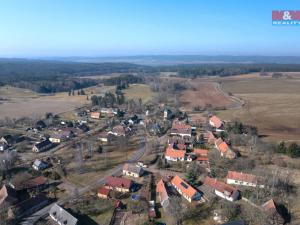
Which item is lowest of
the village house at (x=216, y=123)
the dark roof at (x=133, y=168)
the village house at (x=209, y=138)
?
the dark roof at (x=133, y=168)

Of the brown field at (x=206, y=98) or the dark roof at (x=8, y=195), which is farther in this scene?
the brown field at (x=206, y=98)

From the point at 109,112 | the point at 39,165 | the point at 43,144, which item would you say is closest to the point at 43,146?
the point at 43,144

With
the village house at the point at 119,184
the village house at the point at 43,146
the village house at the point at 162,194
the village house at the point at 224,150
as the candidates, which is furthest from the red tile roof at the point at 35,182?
the village house at the point at 224,150

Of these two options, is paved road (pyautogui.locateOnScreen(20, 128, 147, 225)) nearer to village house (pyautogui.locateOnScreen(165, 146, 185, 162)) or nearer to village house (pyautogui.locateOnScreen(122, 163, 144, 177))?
→ village house (pyautogui.locateOnScreen(122, 163, 144, 177))

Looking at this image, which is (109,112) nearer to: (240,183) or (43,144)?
(43,144)

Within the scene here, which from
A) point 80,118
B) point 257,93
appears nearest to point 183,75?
point 257,93

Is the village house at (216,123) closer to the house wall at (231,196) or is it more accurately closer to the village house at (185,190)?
the village house at (185,190)

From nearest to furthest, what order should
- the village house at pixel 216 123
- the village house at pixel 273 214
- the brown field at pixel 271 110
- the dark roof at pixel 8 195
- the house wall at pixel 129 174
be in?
the village house at pixel 273 214 → the dark roof at pixel 8 195 → the house wall at pixel 129 174 → the brown field at pixel 271 110 → the village house at pixel 216 123
